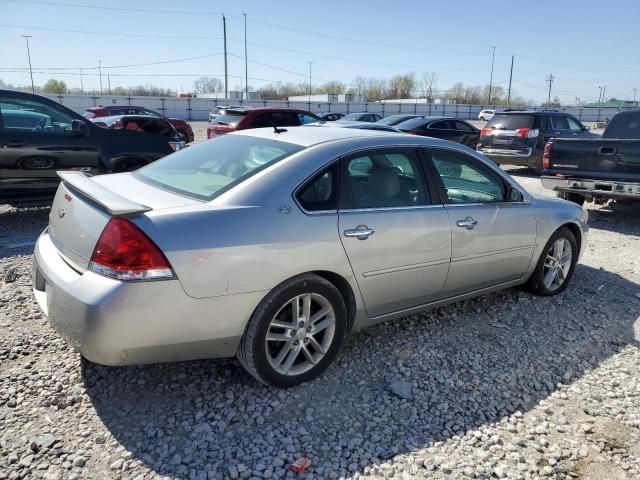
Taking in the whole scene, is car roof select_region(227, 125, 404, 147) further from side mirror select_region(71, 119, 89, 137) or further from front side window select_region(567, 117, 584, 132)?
front side window select_region(567, 117, 584, 132)

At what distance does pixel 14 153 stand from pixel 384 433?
19.6 ft

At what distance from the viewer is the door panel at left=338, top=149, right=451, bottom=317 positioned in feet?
10.7

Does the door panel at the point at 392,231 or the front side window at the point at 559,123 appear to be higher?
the front side window at the point at 559,123

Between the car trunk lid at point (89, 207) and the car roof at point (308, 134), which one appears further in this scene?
the car roof at point (308, 134)

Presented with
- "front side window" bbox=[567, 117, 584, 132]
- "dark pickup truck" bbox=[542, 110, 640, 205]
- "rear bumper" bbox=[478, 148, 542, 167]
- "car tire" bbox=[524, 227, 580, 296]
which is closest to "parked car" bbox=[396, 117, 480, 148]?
"rear bumper" bbox=[478, 148, 542, 167]

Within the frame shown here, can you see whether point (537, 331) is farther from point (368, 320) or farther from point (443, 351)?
point (368, 320)

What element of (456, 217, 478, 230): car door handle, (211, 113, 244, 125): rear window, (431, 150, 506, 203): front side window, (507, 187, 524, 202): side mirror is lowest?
(456, 217, 478, 230): car door handle

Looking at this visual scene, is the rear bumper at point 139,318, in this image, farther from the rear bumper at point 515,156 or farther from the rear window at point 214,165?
the rear bumper at point 515,156

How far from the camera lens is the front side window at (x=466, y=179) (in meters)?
3.89

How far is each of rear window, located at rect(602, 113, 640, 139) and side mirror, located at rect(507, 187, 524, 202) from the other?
605cm

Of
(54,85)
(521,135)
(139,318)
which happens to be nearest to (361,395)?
(139,318)

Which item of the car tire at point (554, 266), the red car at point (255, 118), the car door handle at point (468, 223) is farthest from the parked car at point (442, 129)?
the car door handle at point (468, 223)

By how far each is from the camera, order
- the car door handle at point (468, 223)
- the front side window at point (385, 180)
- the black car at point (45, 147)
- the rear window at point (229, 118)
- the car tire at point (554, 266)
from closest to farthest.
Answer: the front side window at point (385, 180) → the car door handle at point (468, 223) → the car tire at point (554, 266) → the black car at point (45, 147) → the rear window at point (229, 118)

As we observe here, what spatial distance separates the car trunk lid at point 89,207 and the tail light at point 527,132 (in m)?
11.7
